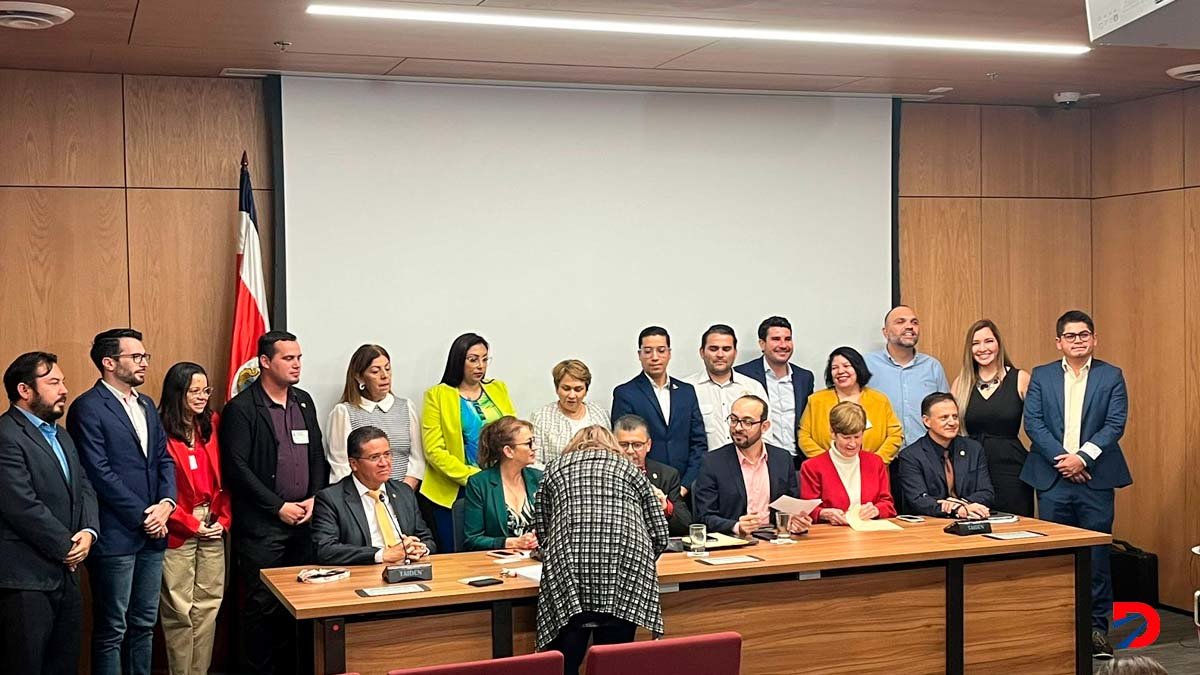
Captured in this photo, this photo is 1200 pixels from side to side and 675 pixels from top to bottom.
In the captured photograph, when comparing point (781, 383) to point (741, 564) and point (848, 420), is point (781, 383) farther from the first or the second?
point (741, 564)

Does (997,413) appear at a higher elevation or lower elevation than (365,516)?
higher

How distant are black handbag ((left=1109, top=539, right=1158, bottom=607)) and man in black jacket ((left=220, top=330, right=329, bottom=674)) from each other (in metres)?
4.88

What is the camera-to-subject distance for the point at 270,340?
6.62 meters

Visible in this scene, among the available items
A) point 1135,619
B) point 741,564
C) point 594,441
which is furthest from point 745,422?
point 1135,619

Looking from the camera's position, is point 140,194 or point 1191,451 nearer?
point 140,194

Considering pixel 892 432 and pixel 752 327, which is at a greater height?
pixel 752 327

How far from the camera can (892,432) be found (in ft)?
24.3

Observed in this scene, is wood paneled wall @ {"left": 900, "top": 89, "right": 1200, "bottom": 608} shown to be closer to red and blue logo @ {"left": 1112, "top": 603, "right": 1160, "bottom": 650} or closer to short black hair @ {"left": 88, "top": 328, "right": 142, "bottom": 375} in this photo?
red and blue logo @ {"left": 1112, "top": 603, "right": 1160, "bottom": 650}

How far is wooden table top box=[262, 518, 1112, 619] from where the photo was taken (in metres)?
4.95

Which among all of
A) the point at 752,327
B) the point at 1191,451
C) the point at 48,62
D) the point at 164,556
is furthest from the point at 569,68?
the point at 1191,451

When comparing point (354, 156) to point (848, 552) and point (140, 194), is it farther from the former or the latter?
point (848, 552)

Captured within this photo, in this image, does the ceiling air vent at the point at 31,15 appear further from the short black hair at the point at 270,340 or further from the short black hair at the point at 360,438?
the short black hair at the point at 360,438

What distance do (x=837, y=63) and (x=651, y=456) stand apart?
2.32 m

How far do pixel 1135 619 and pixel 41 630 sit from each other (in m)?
5.83
